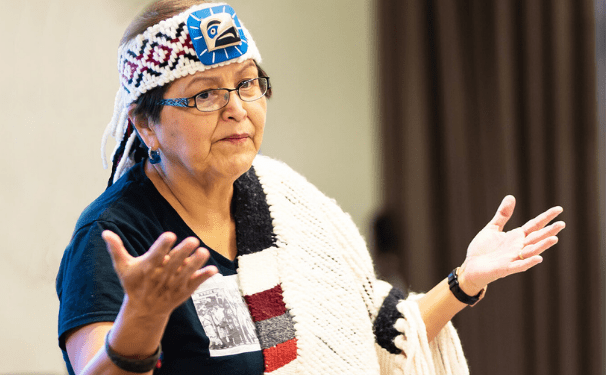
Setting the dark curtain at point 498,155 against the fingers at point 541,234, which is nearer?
the fingers at point 541,234

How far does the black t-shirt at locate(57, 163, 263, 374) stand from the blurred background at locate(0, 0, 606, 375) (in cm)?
→ 74

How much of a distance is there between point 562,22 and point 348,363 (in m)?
1.64

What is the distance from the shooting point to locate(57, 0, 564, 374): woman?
115cm

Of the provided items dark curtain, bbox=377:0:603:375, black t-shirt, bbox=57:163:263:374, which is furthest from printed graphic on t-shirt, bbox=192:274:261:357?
dark curtain, bbox=377:0:603:375

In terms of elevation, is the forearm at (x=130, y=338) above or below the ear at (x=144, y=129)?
below

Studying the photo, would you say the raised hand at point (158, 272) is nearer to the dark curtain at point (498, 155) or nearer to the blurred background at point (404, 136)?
the blurred background at point (404, 136)

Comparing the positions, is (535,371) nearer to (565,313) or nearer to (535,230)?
(565,313)

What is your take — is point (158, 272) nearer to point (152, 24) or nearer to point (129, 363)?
point (129, 363)

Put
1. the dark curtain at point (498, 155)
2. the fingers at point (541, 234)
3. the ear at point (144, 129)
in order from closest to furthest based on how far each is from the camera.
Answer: the ear at point (144, 129), the fingers at point (541, 234), the dark curtain at point (498, 155)

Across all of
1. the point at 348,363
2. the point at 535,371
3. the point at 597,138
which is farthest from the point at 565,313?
the point at 348,363

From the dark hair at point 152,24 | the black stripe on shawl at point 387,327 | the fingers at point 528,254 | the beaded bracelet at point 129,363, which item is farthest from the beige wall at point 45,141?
the fingers at point 528,254

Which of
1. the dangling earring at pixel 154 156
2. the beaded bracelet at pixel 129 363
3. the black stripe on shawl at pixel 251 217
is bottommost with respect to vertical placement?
the beaded bracelet at pixel 129 363

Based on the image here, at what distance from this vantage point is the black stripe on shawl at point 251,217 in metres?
1.36

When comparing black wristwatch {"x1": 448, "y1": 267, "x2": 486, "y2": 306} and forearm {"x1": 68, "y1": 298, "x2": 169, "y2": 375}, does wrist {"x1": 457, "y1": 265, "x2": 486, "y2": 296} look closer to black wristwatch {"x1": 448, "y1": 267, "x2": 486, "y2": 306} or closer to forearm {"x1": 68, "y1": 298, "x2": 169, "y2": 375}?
black wristwatch {"x1": 448, "y1": 267, "x2": 486, "y2": 306}
